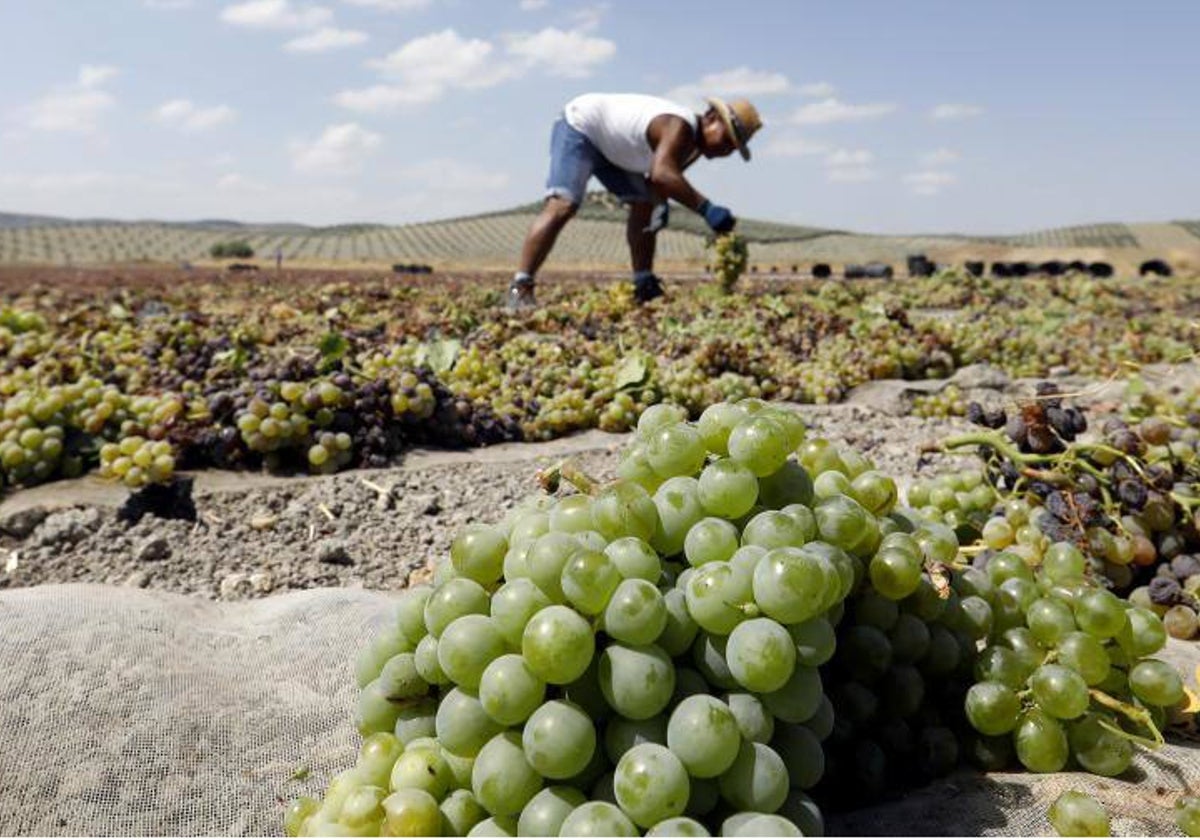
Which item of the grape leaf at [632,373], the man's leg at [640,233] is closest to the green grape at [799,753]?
the grape leaf at [632,373]

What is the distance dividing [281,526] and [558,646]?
2.50 m

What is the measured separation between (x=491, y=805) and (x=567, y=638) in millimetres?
237

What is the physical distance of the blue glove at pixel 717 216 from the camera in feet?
28.0

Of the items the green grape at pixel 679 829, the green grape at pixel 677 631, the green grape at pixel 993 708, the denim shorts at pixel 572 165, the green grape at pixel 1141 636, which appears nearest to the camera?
the green grape at pixel 679 829

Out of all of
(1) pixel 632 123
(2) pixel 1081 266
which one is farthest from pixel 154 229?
(1) pixel 632 123

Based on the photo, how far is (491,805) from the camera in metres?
1.14

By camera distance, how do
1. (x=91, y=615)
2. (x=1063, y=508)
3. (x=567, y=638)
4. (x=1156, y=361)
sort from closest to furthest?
(x=567, y=638) → (x=91, y=615) → (x=1063, y=508) → (x=1156, y=361)

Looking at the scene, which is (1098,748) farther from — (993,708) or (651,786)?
(651,786)

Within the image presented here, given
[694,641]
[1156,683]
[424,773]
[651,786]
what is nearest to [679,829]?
[651,786]

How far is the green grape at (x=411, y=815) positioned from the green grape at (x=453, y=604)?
0.74 feet

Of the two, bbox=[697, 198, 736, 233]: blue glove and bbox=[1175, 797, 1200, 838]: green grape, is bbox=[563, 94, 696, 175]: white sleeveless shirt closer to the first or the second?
bbox=[697, 198, 736, 233]: blue glove

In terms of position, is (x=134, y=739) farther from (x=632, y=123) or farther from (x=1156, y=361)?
(x=1156, y=361)

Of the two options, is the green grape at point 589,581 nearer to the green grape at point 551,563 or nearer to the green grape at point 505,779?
the green grape at point 551,563

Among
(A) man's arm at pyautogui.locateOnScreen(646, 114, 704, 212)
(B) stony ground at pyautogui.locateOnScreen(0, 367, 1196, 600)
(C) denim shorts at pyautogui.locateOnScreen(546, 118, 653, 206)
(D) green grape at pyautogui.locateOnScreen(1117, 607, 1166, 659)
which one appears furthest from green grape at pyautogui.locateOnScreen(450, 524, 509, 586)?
(C) denim shorts at pyautogui.locateOnScreen(546, 118, 653, 206)
